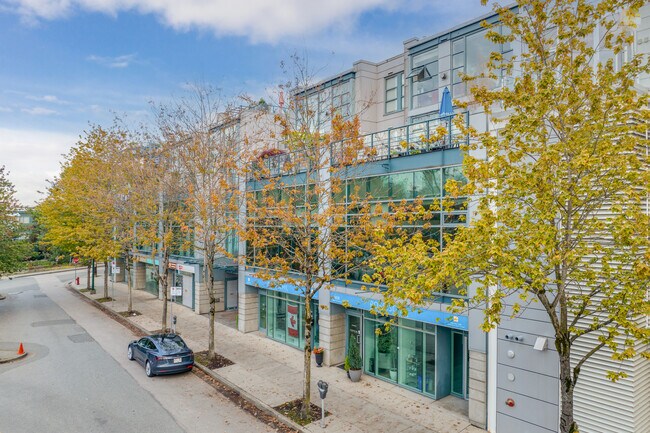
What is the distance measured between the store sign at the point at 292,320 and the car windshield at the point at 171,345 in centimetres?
563

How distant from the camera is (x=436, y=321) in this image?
47.5ft

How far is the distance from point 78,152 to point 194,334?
74.3ft

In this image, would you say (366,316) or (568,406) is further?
(366,316)

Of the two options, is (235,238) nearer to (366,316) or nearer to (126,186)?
(126,186)

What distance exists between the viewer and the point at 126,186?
2872cm

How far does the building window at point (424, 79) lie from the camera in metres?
22.1

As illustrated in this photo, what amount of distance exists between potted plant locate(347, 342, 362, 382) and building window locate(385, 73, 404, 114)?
14501mm

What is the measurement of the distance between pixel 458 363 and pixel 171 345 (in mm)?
11501

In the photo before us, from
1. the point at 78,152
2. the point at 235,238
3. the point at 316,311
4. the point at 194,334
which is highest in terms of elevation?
the point at 78,152

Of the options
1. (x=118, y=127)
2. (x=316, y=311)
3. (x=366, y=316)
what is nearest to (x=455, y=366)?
(x=366, y=316)

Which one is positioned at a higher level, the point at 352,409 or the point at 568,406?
the point at 568,406

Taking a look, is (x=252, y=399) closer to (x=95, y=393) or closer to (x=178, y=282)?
(x=95, y=393)

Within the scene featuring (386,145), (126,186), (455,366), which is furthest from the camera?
(126,186)

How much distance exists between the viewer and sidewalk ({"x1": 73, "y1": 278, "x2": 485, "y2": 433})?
13.1 m
